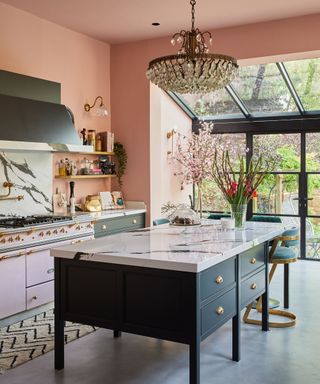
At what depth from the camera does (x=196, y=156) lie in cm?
782

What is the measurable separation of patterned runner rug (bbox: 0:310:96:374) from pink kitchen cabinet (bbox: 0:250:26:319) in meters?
0.17

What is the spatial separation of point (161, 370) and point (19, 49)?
360 centimetres

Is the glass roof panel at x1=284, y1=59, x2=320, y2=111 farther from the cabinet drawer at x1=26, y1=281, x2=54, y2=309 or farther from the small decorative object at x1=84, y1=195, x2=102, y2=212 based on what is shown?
the cabinet drawer at x1=26, y1=281, x2=54, y2=309

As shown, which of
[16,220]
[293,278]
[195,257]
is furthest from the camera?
[293,278]

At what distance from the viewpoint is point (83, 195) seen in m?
6.10

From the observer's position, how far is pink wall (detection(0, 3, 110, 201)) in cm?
501

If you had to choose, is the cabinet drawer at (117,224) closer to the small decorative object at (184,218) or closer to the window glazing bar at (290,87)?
the small decorative object at (184,218)

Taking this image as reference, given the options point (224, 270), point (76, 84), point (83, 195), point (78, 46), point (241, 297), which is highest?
point (78, 46)

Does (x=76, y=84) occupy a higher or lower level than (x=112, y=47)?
lower

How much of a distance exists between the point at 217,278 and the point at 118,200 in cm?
349

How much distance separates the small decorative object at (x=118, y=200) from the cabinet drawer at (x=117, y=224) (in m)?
0.33

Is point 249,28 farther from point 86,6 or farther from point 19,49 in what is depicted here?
point 19,49

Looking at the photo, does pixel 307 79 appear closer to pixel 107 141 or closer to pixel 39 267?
pixel 107 141

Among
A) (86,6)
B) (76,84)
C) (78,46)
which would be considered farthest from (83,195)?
(86,6)
